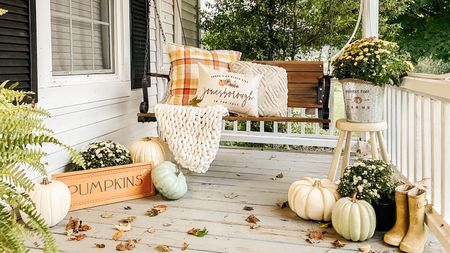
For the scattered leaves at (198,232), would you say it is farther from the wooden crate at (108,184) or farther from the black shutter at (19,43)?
the black shutter at (19,43)

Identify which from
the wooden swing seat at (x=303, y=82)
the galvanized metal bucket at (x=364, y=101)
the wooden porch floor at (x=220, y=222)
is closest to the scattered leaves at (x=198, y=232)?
the wooden porch floor at (x=220, y=222)

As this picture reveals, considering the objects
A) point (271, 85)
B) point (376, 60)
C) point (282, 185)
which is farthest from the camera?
point (271, 85)

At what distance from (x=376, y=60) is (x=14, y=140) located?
7.04ft

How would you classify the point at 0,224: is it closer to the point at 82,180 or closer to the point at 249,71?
the point at 82,180

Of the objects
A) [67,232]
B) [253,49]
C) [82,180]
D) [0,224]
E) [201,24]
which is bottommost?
[67,232]

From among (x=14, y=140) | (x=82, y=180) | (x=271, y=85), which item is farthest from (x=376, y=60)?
(x=14, y=140)

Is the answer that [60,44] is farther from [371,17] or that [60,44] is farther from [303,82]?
[371,17]

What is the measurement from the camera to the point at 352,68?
2.61 m

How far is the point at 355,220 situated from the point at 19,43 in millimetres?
1965

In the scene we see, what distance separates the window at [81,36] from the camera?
2.85 m

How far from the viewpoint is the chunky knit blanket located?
9.57 feet

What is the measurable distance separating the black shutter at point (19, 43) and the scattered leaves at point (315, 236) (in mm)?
1698

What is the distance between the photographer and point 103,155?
284cm

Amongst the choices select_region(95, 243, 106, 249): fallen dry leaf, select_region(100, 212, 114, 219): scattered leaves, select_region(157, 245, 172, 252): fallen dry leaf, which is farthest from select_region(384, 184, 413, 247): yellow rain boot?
select_region(100, 212, 114, 219): scattered leaves
